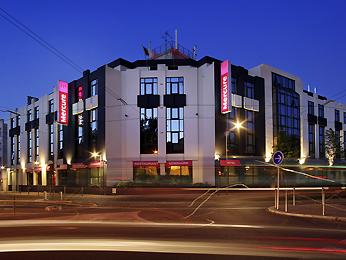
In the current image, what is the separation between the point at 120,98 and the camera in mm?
50531

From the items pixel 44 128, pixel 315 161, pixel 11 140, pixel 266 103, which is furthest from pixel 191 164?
pixel 11 140

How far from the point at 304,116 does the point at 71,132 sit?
32.9m

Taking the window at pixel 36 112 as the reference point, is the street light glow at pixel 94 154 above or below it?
below

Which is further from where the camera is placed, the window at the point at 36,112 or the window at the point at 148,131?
the window at the point at 36,112

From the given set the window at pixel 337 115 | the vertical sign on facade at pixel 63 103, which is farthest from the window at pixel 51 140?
the window at pixel 337 115

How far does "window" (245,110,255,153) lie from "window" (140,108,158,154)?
1111cm

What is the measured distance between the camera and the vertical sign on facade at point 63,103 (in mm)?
56375

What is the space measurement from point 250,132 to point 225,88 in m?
8.25

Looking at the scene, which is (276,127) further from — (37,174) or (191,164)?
(37,174)

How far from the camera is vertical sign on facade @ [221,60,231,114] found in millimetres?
47666

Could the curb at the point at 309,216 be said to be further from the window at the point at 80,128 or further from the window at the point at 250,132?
the window at the point at 80,128

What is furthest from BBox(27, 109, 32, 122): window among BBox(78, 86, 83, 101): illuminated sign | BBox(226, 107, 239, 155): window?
BBox(226, 107, 239, 155): window

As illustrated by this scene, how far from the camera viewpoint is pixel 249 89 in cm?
5428

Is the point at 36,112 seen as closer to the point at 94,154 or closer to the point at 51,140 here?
the point at 51,140
